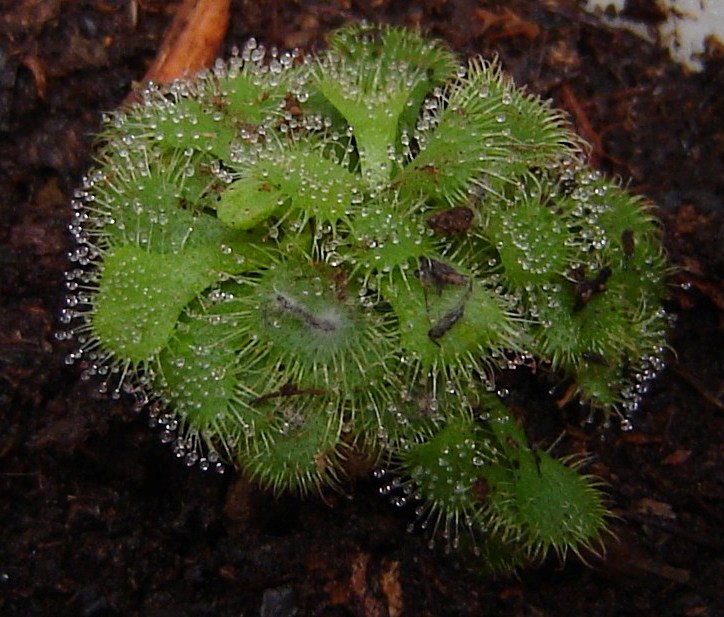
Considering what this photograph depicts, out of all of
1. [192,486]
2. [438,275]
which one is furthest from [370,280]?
[192,486]

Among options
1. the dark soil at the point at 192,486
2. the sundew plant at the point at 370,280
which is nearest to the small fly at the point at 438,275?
the sundew plant at the point at 370,280

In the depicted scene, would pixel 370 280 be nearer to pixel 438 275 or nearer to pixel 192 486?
pixel 438 275

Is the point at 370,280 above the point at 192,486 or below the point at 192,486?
above

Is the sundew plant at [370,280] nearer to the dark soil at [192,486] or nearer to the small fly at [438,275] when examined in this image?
the small fly at [438,275]

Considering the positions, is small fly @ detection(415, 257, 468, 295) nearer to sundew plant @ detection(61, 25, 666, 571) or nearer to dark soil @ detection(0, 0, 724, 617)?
sundew plant @ detection(61, 25, 666, 571)

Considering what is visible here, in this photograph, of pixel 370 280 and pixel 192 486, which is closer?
pixel 370 280

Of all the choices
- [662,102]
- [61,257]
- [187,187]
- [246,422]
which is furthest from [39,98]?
[662,102]
